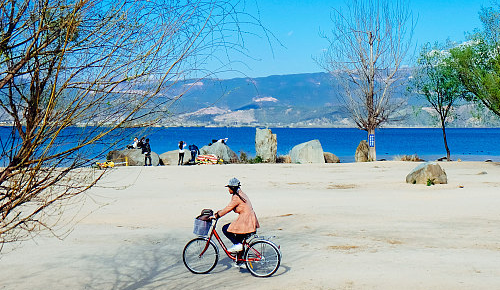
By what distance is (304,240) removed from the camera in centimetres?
1171

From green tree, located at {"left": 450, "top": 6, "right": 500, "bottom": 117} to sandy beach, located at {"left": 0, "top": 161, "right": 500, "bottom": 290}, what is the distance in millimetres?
10870

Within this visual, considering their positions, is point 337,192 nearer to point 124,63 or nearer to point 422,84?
point 124,63

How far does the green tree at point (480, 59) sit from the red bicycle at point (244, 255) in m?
26.4

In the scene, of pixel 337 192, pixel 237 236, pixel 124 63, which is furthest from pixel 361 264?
pixel 337 192

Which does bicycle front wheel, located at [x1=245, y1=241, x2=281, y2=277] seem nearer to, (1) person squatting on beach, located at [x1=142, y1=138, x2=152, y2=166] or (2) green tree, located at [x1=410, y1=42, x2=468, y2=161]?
(1) person squatting on beach, located at [x1=142, y1=138, x2=152, y2=166]

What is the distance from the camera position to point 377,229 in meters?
13.1

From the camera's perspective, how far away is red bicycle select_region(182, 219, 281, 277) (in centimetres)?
884

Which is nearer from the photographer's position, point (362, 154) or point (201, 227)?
point (201, 227)

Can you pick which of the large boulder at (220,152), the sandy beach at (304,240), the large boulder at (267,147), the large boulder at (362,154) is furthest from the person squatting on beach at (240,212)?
the large boulder at (362,154)

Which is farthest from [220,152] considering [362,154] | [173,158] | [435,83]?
[435,83]

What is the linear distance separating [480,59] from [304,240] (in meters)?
26.2

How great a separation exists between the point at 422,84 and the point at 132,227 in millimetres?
33055

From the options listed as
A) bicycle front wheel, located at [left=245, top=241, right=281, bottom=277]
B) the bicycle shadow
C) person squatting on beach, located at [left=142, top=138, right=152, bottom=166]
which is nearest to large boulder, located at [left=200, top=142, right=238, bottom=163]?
person squatting on beach, located at [left=142, top=138, right=152, bottom=166]

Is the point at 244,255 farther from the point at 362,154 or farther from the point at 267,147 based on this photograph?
the point at 362,154
